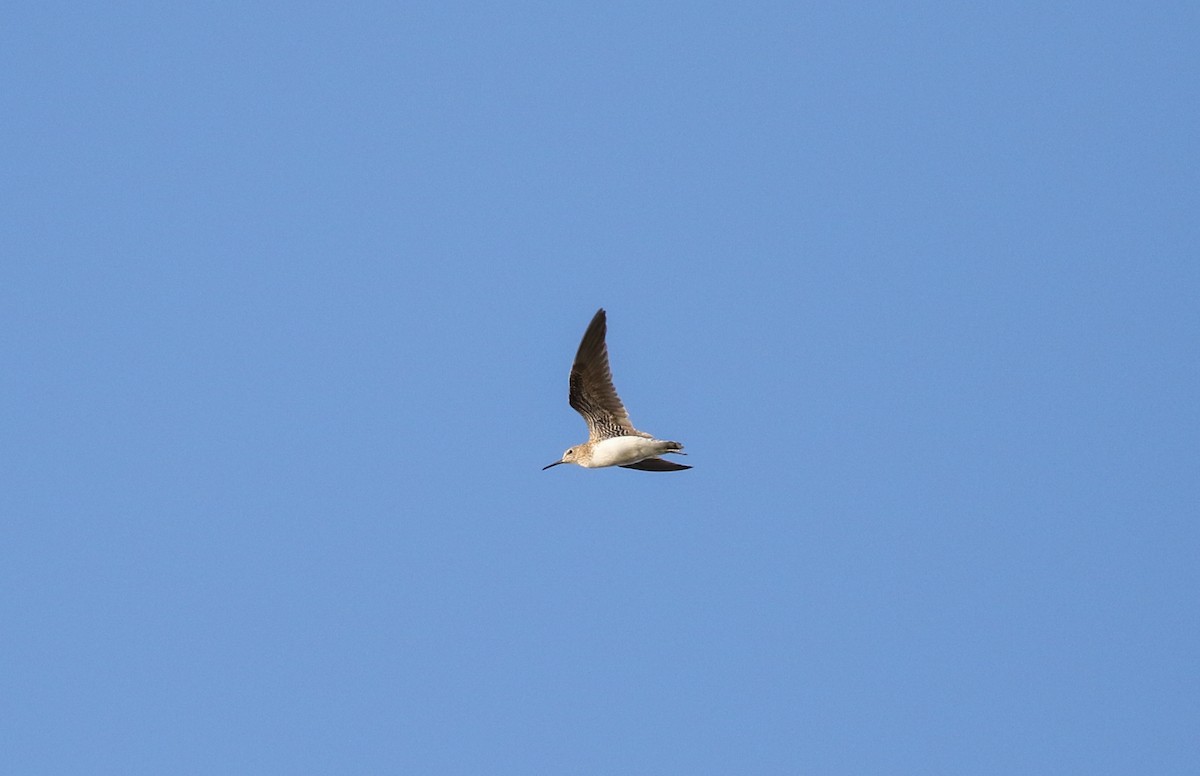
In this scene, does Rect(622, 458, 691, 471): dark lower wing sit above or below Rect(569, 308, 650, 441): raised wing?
below

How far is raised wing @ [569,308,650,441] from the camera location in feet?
80.4

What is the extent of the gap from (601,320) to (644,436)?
2.00 meters

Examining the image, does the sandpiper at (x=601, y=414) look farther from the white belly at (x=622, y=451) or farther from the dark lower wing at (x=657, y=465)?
the dark lower wing at (x=657, y=465)

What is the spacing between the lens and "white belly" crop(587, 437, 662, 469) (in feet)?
79.8

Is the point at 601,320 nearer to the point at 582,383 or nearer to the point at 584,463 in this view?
the point at 582,383

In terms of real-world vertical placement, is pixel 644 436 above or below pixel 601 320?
below

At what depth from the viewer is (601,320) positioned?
24.5 m

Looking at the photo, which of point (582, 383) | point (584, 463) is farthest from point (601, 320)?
point (584, 463)

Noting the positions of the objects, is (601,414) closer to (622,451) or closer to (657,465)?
(622,451)

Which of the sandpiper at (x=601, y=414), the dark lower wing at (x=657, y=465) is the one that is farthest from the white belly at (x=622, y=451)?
the dark lower wing at (x=657, y=465)

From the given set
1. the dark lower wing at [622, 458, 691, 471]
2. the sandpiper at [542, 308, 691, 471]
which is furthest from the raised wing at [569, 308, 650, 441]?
the dark lower wing at [622, 458, 691, 471]

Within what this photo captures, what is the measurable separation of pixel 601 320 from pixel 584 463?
9.28 ft

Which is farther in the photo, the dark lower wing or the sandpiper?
the dark lower wing

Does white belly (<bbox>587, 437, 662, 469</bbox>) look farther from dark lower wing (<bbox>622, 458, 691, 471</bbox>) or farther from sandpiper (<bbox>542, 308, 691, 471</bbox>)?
dark lower wing (<bbox>622, 458, 691, 471</bbox>)
